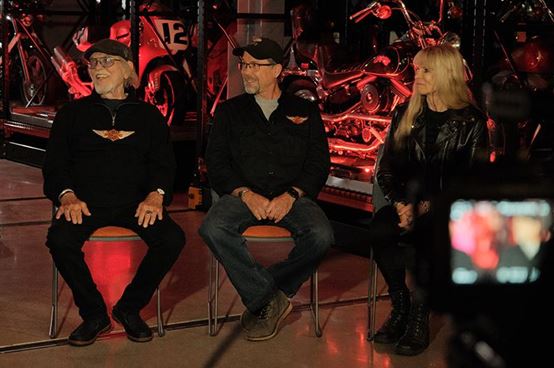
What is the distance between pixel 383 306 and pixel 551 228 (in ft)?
12.0

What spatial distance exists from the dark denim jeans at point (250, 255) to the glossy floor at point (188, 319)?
0.22 m

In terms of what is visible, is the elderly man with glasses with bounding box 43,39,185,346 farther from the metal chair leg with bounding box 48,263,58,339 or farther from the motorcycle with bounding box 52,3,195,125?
the motorcycle with bounding box 52,3,195,125

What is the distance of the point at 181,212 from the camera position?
6.82 m

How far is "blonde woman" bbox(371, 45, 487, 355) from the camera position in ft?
12.4

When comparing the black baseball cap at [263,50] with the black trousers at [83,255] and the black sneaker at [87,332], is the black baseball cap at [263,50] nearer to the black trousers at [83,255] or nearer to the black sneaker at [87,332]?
the black trousers at [83,255]

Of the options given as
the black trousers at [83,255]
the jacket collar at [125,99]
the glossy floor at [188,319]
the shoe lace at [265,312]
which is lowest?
the glossy floor at [188,319]

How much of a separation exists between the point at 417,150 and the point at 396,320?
0.65 meters

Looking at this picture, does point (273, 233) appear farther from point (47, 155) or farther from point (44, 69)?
point (44, 69)

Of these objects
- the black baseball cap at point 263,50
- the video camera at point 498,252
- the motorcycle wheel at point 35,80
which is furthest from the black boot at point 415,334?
the motorcycle wheel at point 35,80

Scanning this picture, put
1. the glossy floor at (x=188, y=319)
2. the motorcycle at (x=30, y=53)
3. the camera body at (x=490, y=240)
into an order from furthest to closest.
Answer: the motorcycle at (x=30, y=53) → the glossy floor at (x=188, y=319) → the camera body at (x=490, y=240)

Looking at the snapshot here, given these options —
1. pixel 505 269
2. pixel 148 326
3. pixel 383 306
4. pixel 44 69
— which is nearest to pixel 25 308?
pixel 148 326

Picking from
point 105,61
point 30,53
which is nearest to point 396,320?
point 105,61

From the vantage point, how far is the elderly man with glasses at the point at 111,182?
375 centimetres

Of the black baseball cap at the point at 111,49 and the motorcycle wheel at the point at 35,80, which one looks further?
the motorcycle wheel at the point at 35,80
